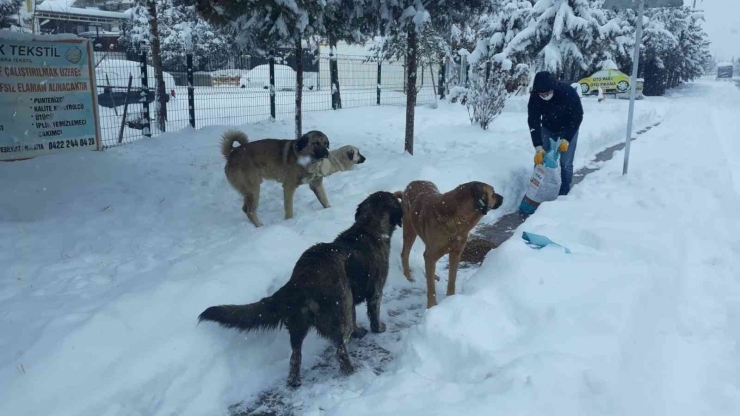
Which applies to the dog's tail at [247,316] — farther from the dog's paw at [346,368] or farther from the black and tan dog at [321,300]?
the dog's paw at [346,368]

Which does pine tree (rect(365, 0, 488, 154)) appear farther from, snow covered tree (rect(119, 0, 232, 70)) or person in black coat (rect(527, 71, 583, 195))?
snow covered tree (rect(119, 0, 232, 70))

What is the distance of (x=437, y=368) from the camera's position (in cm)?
285

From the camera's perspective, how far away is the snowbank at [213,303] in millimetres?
2725

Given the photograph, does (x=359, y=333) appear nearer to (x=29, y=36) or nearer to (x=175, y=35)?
(x=29, y=36)

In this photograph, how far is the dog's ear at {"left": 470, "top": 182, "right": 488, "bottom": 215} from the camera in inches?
154

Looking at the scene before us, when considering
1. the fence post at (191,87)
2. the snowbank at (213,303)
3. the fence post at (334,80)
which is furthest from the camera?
the fence post at (334,80)

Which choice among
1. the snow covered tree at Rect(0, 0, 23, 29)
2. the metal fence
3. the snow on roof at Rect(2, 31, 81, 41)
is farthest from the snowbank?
the metal fence

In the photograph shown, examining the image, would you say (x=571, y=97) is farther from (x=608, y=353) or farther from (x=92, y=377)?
(x=92, y=377)

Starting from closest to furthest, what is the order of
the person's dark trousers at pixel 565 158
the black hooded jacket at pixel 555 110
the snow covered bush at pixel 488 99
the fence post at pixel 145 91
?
1. the black hooded jacket at pixel 555 110
2. the person's dark trousers at pixel 565 158
3. the fence post at pixel 145 91
4. the snow covered bush at pixel 488 99

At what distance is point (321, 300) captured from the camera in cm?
305

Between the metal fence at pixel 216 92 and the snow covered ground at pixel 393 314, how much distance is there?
189 inches

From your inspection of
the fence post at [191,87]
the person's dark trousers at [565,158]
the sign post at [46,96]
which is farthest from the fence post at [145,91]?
the person's dark trousers at [565,158]

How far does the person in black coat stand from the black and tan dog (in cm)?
386

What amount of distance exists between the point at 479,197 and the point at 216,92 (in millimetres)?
11956
